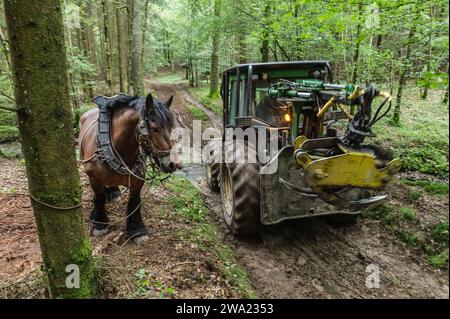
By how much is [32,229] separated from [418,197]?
5.95 meters

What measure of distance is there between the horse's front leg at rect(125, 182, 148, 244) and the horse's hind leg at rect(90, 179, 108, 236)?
0.41 m

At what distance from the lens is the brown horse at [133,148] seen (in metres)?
3.64

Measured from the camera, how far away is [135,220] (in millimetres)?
4301

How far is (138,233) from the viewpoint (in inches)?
167

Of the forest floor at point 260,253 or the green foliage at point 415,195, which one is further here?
the green foliage at point 415,195

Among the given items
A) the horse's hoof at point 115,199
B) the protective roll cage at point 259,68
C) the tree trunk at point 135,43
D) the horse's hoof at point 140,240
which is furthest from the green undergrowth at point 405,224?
the tree trunk at point 135,43

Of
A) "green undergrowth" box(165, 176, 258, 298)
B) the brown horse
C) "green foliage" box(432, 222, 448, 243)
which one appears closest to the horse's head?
the brown horse

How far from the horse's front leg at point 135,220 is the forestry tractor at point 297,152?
1331 mm

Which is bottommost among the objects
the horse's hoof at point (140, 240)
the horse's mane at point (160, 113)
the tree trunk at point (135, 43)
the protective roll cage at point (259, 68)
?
the horse's hoof at point (140, 240)

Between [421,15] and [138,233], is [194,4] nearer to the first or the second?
[421,15]

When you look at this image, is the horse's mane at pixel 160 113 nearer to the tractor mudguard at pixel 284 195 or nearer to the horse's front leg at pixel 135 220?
the horse's front leg at pixel 135 220

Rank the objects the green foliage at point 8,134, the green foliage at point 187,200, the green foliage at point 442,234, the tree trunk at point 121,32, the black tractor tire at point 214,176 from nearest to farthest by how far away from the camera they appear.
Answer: the green foliage at point 442,234 → the green foliage at point 187,200 → the black tractor tire at point 214,176 → the green foliage at point 8,134 → the tree trunk at point 121,32

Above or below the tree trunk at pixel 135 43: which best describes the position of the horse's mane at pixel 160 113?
below

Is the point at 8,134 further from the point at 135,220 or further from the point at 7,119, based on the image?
the point at 135,220
